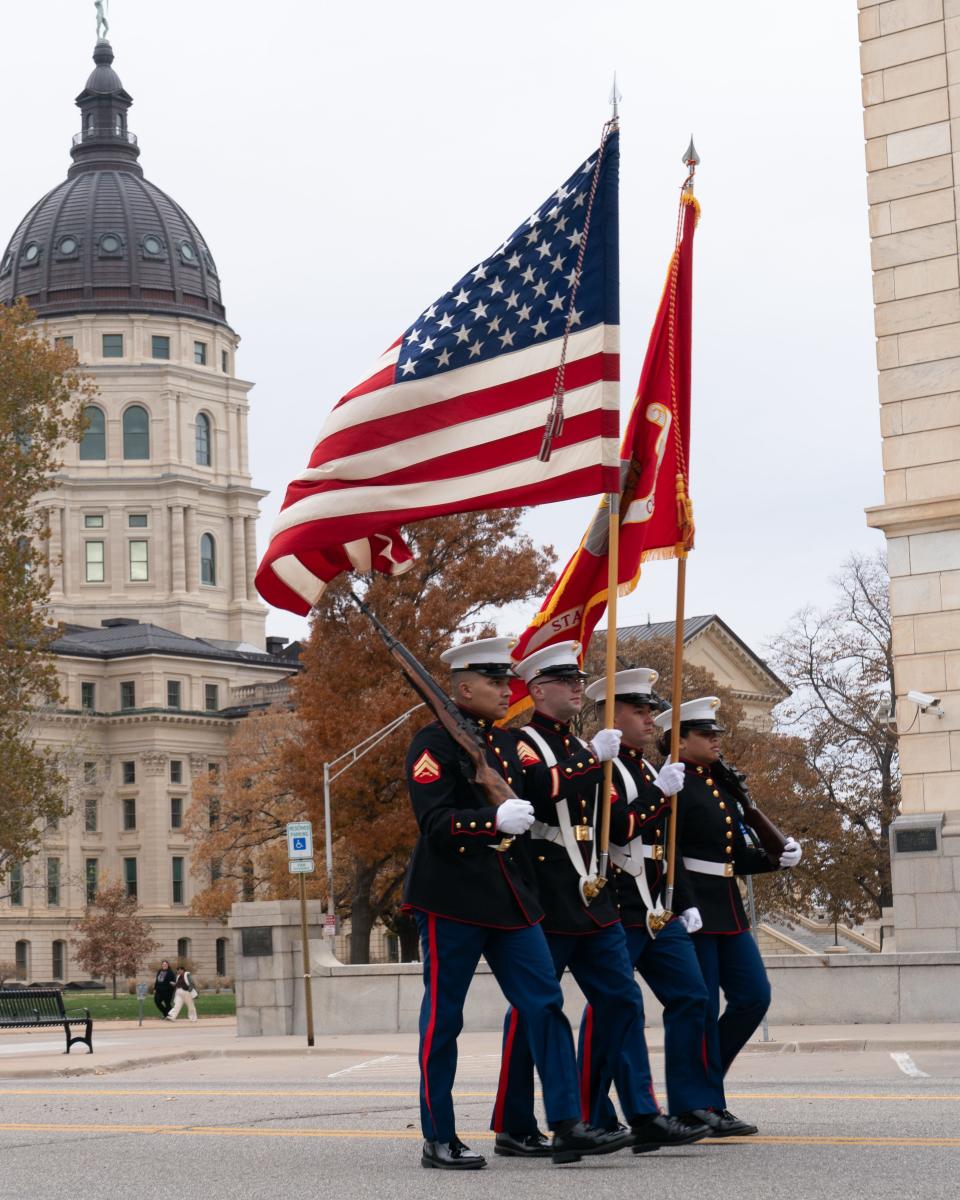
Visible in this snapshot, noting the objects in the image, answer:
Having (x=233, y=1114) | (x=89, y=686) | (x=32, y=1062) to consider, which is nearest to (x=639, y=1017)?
(x=233, y=1114)

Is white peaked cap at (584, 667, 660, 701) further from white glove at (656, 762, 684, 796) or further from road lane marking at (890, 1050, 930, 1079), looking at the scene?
road lane marking at (890, 1050, 930, 1079)

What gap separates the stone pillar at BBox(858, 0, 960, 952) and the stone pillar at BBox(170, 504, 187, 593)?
106961 mm

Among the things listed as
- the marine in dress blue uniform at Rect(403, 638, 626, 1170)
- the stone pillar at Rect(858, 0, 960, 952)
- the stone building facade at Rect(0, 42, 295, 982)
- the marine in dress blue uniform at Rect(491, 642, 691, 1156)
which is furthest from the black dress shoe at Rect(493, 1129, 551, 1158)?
the stone building facade at Rect(0, 42, 295, 982)

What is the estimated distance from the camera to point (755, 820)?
1028 centimetres

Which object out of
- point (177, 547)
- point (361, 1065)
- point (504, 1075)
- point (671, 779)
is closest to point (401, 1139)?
point (504, 1075)

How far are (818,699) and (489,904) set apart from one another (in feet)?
148

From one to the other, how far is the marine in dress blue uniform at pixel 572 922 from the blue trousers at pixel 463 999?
0.19 metres

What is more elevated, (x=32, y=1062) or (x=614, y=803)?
(x=614, y=803)

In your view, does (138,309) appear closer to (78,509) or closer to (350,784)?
(78,509)

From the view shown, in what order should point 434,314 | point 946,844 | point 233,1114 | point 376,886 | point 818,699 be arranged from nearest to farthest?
point 434,314 < point 233,1114 < point 946,844 < point 376,886 < point 818,699

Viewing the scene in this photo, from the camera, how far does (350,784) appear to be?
140 ft

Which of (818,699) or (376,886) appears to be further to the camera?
(818,699)

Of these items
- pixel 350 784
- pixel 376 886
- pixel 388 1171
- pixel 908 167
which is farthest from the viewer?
pixel 376 886

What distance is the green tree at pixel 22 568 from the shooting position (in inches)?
1458
